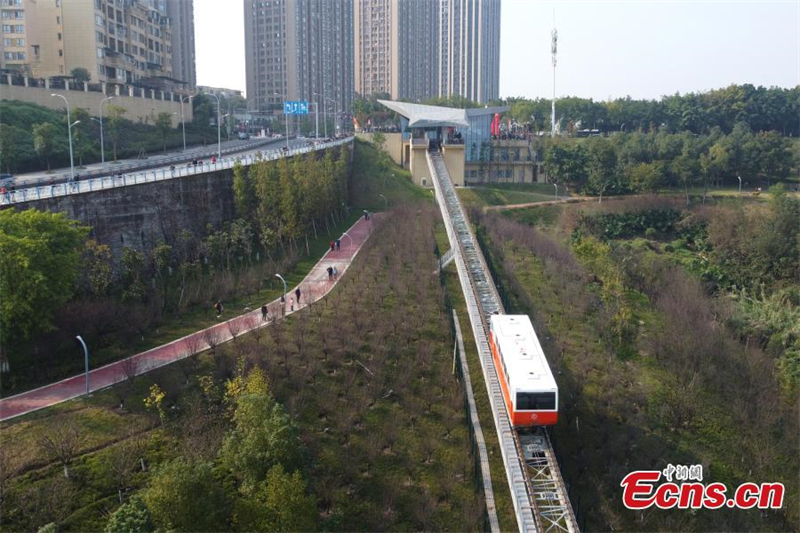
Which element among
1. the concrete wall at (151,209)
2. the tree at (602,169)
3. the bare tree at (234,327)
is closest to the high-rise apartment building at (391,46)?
the tree at (602,169)

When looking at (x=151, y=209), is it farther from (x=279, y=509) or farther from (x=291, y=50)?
(x=291, y=50)

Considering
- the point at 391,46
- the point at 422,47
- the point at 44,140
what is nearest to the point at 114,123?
the point at 44,140

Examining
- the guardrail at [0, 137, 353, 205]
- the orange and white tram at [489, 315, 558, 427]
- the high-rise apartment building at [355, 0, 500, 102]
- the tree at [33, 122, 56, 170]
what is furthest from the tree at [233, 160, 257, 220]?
the high-rise apartment building at [355, 0, 500, 102]

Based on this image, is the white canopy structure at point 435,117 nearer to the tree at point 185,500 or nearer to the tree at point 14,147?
the tree at point 14,147

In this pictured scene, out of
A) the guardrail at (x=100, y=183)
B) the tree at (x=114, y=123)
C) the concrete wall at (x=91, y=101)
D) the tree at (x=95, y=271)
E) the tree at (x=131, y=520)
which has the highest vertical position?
the concrete wall at (x=91, y=101)

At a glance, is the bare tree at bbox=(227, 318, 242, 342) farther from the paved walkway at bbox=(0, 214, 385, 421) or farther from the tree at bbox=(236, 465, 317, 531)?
the tree at bbox=(236, 465, 317, 531)

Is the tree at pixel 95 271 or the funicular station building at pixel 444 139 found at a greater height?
the funicular station building at pixel 444 139
